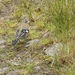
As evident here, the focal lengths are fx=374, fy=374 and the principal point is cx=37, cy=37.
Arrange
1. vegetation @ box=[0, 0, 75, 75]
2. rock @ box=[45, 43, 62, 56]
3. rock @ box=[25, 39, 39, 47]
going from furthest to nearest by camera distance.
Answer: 1. rock @ box=[25, 39, 39, 47]
2. rock @ box=[45, 43, 62, 56]
3. vegetation @ box=[0, 0, 75, 75]

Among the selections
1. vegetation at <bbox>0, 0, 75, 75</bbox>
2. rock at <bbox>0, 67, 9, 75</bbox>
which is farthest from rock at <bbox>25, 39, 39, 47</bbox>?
rock at <bbox>0, 67, 9, 75</bbox>

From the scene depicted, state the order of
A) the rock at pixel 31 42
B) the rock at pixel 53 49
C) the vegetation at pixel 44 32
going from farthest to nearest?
the rock at pixel 31 42 < the rock at pixel 53 49 < the vegetation at pixel 44 32

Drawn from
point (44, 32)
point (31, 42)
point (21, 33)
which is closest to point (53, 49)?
point (31, 42)

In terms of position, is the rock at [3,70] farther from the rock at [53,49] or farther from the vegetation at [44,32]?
the rock at [53,49]

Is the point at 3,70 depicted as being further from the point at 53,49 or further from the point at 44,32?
the point at 44,32

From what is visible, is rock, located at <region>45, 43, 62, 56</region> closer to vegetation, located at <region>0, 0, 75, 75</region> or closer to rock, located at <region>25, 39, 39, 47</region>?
vegetation, located at <region>0, 0, 75, 75</region>

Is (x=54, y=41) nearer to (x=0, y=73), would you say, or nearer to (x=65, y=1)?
(x=65, y=1)

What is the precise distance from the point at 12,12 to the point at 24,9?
11.1 inches

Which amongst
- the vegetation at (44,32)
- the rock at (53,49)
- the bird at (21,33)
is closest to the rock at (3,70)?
the vegetation at (44,32)

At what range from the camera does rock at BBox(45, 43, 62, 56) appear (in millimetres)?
6008

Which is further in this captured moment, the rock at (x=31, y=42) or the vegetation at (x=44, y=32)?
the rock at (x=31, y=42)

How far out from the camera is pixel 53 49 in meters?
6.21

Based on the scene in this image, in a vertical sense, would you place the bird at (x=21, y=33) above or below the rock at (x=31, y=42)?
above

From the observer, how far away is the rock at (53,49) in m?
6.01
